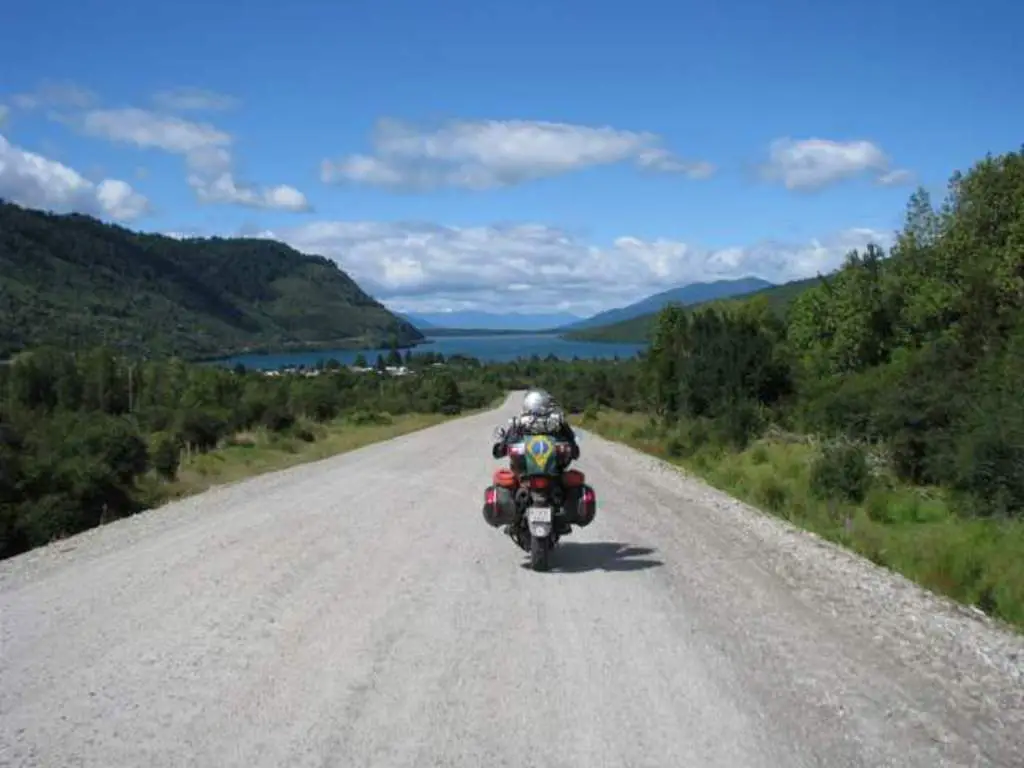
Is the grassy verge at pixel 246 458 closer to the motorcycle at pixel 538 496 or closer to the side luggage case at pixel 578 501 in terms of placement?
the motorcycle at pixel 538 496

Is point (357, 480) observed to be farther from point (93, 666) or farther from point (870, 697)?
point (870, 697)

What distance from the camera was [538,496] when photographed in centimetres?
1030

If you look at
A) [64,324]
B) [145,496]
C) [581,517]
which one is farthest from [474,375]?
[581,517]

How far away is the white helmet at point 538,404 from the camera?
35.3 feet

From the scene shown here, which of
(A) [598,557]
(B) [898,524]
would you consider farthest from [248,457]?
(A) [598,557]

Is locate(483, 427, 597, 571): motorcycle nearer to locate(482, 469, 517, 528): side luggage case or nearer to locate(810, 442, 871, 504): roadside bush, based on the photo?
locate(482, 469, 517, 528): side luggage case

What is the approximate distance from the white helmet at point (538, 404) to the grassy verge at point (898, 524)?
15.3 ft

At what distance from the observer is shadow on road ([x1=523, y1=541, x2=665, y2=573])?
34.3ft

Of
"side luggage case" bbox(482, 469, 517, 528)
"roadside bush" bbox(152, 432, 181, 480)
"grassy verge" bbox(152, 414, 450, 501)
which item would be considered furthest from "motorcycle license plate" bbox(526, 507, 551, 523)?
"roadside bush" bbox(152, 432, 181, 480)

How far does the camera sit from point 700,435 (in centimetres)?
4234

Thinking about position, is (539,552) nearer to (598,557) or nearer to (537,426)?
(598,557)

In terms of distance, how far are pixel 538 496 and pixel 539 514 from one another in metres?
0.29

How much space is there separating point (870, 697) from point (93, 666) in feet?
16.2

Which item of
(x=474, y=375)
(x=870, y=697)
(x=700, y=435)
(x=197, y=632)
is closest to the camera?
(x=870, y=697)
